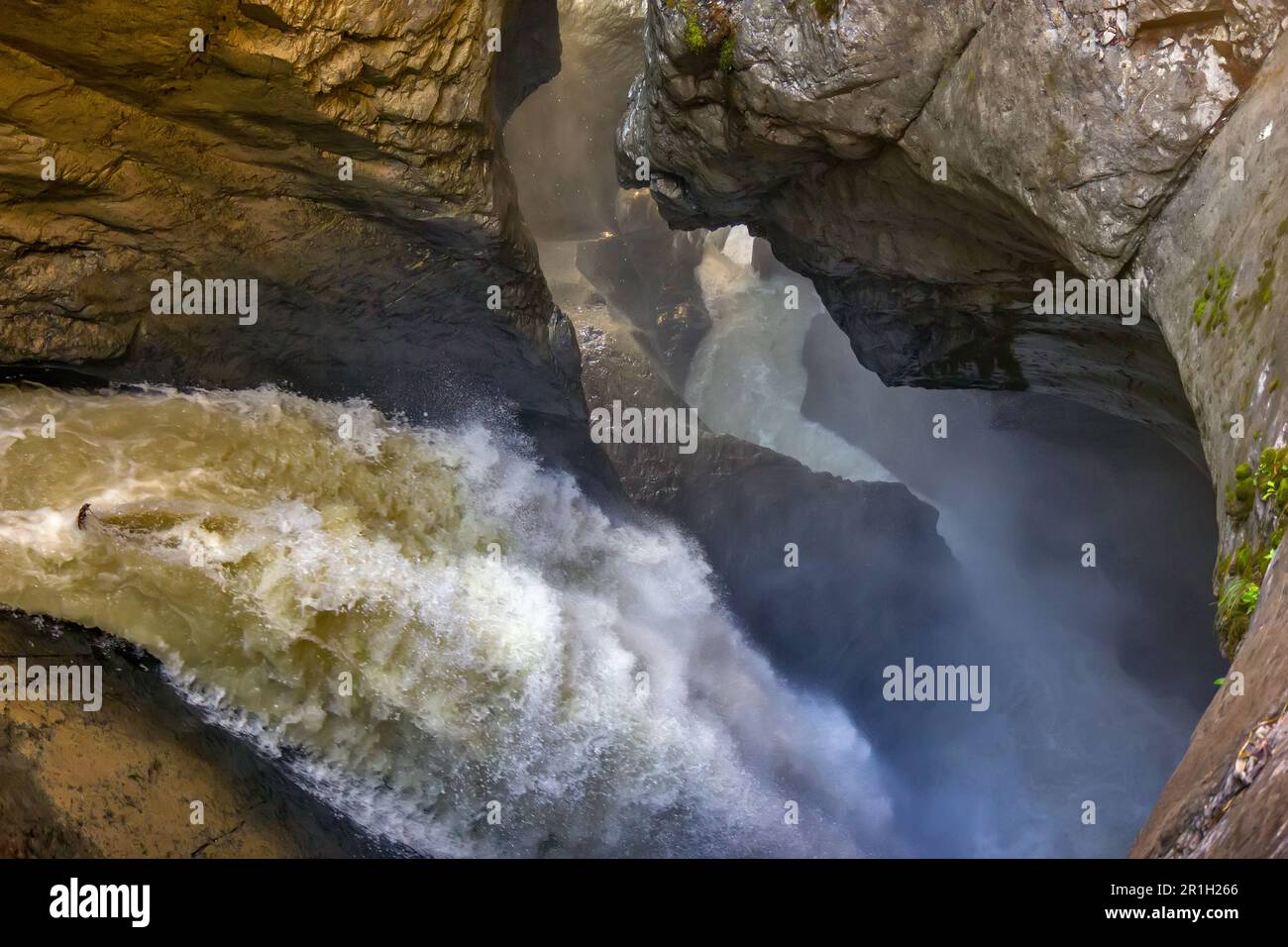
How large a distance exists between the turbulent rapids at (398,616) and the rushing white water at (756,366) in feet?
18.4

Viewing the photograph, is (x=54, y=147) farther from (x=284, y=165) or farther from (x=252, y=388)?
(x=252, y=388)

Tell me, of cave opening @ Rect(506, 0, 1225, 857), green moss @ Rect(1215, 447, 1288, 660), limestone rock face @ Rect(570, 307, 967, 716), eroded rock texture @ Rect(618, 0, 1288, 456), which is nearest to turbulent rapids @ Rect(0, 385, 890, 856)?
limestone rock face @ Rect(570, 307, 967, 716)

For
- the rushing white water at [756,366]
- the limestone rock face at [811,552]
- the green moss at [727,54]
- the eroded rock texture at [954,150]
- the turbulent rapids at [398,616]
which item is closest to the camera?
the eroded rock texture at [954,150]

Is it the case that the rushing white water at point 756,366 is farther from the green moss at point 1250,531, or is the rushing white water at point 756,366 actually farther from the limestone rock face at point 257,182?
the green moss at point 1250,531

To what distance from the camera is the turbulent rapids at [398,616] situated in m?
6.34

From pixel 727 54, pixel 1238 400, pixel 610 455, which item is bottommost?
pixel 1238 400

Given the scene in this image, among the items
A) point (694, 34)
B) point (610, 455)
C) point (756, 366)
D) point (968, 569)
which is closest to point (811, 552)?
point (968, 569)

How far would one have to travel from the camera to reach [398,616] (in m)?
7.12

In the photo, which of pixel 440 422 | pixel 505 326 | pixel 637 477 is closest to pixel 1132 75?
pixel 505 326

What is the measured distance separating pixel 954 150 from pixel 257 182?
4.90 meters

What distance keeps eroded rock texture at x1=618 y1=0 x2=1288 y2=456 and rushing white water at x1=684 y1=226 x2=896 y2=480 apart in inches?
194

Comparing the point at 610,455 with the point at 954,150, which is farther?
the point at 610,455

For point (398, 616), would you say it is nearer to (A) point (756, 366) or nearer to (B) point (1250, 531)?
(B) point (1250, 531)

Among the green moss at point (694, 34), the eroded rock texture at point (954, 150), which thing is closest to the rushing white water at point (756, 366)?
the eroded rock texture at point (954, 150)
